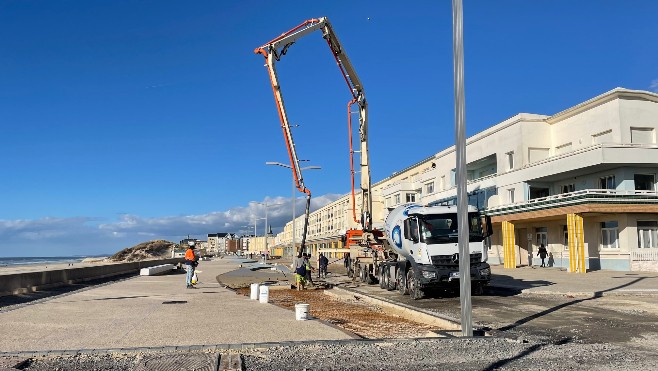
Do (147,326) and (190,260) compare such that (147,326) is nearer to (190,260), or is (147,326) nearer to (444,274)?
(444,274)

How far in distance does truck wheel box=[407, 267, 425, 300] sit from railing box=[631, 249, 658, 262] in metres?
18.5

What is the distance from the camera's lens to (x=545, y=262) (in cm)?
3944

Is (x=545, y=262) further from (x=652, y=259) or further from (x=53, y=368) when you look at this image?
(x=53, y=368)

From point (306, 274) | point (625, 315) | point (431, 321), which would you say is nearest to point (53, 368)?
point (431, 321)

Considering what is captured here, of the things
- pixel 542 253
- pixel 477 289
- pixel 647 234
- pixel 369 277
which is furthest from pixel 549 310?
pixel 542 253

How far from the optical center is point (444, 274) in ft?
61.5

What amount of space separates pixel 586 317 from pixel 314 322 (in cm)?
691

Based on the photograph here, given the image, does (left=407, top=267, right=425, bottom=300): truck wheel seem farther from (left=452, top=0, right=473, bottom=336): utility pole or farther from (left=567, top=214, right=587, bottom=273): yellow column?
(left=567, top=214, right=587, bottom=273): yellow column

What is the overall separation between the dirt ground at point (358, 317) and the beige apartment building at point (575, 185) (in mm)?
10261

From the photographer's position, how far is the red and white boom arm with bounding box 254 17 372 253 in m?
28.9

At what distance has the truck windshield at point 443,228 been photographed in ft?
62.7

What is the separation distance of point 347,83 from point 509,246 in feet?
60.1

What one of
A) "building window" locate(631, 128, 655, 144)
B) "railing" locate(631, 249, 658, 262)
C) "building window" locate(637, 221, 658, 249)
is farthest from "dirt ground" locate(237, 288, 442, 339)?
"building window" locate(631, 128, 655, 144)

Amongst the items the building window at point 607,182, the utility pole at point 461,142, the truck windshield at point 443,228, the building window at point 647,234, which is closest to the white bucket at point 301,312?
the utility pole at point 461,142
